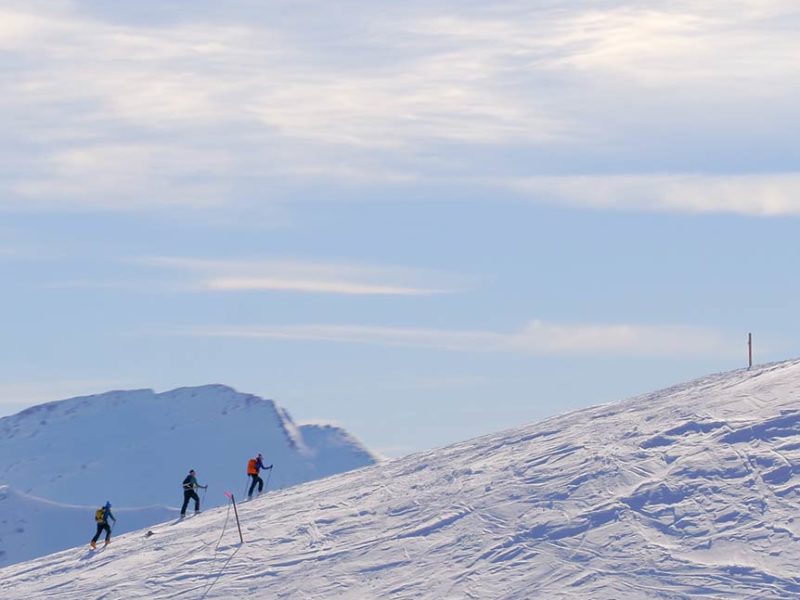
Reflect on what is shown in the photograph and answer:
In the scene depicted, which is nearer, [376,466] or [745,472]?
[745,472]

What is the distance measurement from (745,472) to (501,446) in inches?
383

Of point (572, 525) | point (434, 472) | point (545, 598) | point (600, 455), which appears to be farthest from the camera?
point (434, 472)

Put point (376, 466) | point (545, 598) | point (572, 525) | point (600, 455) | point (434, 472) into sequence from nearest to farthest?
point (545, 598), point (572, 525), point (600, 455), point (434, 472), point (376, 466)

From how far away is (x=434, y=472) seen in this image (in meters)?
50.6

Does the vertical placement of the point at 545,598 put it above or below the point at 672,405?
below

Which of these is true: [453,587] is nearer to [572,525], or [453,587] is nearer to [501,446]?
[572,525]

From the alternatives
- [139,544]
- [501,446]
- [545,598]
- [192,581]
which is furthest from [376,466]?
[545,598]

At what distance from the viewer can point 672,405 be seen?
5125 cm

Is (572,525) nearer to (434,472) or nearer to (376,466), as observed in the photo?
(434,472)

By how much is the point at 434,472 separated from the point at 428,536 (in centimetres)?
639

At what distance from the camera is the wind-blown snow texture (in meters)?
40.2

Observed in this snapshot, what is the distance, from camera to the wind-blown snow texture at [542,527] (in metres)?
40.2

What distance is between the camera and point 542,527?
43.3 metres

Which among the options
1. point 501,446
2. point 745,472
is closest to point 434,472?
point 501,446
